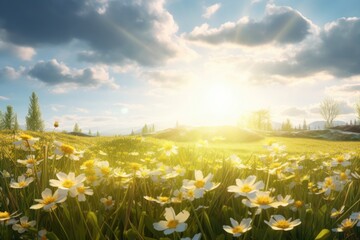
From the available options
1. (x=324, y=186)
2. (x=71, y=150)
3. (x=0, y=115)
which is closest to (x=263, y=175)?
(x=324, y=186)

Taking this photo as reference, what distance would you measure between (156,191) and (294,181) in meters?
1.61

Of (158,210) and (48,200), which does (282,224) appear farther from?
(48,200)

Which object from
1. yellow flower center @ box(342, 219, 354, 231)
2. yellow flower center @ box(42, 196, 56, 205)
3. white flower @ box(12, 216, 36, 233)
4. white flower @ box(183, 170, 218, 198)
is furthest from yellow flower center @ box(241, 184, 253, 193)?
white flower @ box(12, 216, 36, 233)

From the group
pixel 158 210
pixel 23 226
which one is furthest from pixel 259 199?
pixel 23 226

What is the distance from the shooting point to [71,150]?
96.6 inches

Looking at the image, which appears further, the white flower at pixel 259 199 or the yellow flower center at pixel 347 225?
the yellow flower center at pixel 347 225

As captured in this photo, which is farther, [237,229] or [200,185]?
[200,185]

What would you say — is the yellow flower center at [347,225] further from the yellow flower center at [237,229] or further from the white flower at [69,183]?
the white flower at [69,183]

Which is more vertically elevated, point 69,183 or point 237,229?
point 69,183

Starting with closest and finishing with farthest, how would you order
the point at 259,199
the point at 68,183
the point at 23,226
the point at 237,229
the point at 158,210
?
the point at 237,229 < the point at 259,199 < the point at 68,183 < the point at 23,226 < the point at 158,210

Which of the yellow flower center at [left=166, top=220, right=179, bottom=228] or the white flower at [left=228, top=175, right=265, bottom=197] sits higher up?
the white flower at [left=228, top=175, right=265, bottom=197]

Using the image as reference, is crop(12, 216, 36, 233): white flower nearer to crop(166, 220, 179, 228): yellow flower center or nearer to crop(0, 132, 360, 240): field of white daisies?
crop(0, 132, 360, 240): field of white daisies

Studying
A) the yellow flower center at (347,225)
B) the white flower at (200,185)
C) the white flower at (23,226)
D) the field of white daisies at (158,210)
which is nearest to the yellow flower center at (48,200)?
the field of white daisies at (158,210)

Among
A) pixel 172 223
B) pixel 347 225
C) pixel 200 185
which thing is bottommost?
pixel 347 225
